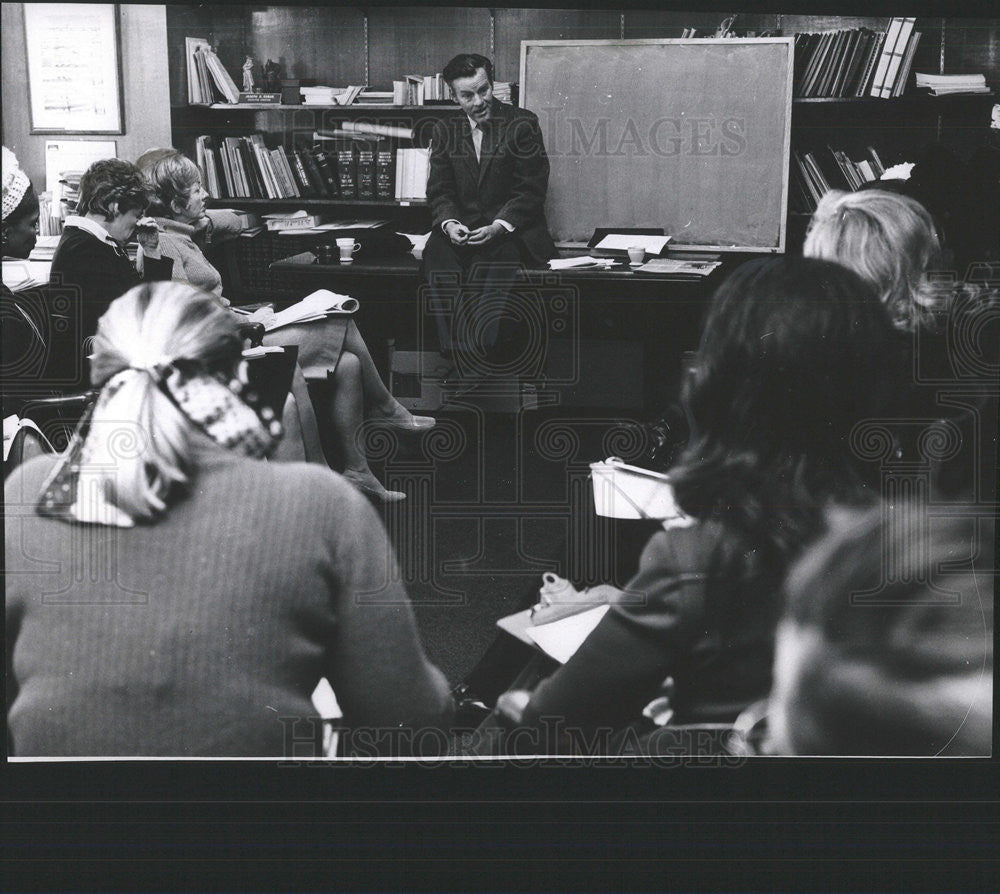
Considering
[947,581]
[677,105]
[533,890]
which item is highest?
[677,105]

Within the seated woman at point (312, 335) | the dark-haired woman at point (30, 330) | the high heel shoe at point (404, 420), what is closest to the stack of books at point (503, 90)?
the seated woman at point (312, 335)

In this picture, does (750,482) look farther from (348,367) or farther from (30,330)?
(30,330)

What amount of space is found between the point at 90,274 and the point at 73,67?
0.46 meters

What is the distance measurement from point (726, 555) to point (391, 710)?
2.65 feet

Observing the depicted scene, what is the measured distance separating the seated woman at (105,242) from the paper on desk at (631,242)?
1.03m

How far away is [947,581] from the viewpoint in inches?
102

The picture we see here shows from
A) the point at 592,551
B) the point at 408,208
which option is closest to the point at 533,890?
the point at 592,551

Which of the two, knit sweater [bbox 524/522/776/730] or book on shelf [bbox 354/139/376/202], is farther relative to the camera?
book on shelf [bbox 354/139/376/202]

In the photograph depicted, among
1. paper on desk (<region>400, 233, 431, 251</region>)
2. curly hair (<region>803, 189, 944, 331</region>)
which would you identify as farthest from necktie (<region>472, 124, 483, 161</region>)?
curly hair (<region>803, 189, 944, 331</region>)

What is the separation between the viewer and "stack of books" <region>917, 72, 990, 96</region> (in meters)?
2.47

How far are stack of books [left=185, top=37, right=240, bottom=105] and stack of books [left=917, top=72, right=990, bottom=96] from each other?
63.3 inches

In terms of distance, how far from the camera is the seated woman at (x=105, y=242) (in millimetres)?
2475

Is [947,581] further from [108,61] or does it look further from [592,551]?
[108,61]

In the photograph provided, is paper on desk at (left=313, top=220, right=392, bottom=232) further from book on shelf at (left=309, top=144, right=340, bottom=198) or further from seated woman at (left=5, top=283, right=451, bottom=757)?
seated woman at (left=5, top=283, right=451, bottom=757)
